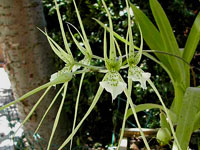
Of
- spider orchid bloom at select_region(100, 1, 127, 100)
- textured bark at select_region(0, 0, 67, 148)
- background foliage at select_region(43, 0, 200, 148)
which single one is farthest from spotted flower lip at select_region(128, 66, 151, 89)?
background foliage at select_region(43, 0, 200, 148)

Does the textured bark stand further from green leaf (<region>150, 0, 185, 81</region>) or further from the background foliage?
green leaf (<region>150, 0, 185, 81</region>)

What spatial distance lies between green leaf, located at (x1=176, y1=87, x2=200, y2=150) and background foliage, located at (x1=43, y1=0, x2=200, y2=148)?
2.50ft

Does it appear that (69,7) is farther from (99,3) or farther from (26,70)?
(26,70)

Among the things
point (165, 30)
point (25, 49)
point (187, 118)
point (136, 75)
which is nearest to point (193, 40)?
point (165, 30)

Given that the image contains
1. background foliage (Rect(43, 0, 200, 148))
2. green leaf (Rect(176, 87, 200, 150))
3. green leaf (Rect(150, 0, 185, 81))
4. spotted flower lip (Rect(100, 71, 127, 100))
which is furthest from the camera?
background foliage (Rect(43, 0, 200, 148))

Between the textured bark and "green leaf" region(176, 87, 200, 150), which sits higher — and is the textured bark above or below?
above

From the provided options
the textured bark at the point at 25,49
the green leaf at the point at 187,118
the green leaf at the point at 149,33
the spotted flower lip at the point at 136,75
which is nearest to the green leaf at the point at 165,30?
the green leaf at the point at 149,33

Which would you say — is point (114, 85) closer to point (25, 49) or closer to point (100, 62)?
point (25, 49)

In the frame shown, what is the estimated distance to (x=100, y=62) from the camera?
5.38 feet

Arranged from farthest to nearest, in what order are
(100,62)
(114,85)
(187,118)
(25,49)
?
1. (100,62)
2. (25,49)
3. (187,118)
4. (114,85)

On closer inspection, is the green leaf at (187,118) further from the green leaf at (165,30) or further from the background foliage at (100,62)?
the background foliage at (100,62)

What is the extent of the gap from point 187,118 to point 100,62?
99 cm

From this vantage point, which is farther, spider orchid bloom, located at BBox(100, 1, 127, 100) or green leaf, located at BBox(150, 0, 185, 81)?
green leaf, located at BBox(150, 0, 185, 81)

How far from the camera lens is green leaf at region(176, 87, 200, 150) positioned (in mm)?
687
